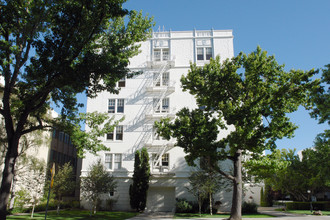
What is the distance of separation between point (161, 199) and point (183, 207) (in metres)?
3.99

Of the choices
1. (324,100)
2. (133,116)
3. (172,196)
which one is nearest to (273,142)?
(324,100)

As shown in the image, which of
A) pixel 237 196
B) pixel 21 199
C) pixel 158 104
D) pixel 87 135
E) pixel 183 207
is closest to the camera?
pixel 87 135

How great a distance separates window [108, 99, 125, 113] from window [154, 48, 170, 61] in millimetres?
6975

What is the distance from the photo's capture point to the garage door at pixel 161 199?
3091 cm

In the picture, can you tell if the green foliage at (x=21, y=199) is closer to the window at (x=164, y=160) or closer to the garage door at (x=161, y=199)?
the garage door at (x=161, y=199)

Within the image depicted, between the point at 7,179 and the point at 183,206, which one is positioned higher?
the point at 7,179

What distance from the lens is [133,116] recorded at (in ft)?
109

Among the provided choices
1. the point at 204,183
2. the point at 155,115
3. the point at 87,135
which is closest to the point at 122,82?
the point at 155,115

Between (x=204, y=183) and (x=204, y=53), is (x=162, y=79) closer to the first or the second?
(x=204, y=53)

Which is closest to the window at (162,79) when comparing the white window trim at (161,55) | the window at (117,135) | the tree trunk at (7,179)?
the white window trim at (161,55)

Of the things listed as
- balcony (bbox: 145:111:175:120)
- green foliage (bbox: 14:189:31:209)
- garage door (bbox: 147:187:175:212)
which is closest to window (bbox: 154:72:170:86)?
balcony (bbox: 145:111:175:120)

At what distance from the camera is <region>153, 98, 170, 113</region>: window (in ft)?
107

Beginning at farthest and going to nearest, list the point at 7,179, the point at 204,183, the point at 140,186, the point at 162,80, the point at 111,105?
the point at 162,80 → the point at 111,105 → the point at 140,186 → the point at 204,183 → the point at 7,179

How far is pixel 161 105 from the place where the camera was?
109 feet
